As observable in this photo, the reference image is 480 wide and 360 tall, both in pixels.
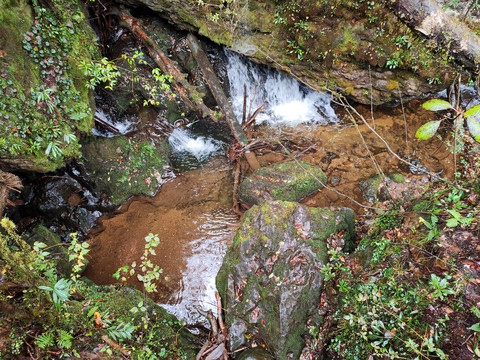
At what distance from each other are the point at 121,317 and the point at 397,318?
10.3ft

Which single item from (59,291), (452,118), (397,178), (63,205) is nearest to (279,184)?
(397,178)

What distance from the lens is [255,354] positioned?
3406mm

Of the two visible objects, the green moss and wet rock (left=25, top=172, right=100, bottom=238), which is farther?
the green moss

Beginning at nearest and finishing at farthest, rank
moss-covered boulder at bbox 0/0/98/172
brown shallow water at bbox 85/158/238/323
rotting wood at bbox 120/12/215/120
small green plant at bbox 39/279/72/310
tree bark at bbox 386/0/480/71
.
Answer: small green plant at bbox 39/279/72/310, moss-covered boulder at bbox 0/0/98/172, brown shallow water at bbox 85/158/238/323, tree bark at bbox 386/0/480/71, rotting wood at bbox 120/12/215/120

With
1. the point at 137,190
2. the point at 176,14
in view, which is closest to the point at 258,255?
the point at 137,190

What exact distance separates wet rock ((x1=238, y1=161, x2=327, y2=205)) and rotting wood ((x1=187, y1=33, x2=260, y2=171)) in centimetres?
58

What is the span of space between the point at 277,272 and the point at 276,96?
561 cm

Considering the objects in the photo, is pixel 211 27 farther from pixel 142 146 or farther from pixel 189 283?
pixel 189 283

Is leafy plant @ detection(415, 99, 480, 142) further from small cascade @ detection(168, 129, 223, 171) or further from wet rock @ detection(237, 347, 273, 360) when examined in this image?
small cascade @ detection(168, 129, 223, 171)

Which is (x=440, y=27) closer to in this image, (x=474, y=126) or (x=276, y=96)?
(x=276, y=96)

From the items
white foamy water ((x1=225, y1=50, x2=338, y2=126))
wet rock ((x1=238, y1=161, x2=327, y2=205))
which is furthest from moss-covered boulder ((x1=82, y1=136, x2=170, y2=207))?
white foamy water ((x1=225, y1=50, x2=338, y2=126))

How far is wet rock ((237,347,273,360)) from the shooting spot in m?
3.36

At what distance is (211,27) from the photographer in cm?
621

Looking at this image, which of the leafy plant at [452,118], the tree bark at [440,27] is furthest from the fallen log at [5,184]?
the tree bark at [440,27]
